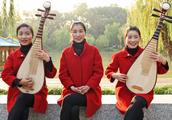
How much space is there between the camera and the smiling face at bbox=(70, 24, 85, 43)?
3.63m

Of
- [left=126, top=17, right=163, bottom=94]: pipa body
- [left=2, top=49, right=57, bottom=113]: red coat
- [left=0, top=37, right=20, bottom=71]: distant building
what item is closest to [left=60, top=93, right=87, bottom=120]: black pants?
[left=2, top=49, right=57, bottom=113]: red coat

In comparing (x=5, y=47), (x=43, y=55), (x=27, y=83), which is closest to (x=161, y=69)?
(x=43, y=55)

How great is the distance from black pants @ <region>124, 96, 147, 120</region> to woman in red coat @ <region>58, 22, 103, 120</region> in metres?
0.38

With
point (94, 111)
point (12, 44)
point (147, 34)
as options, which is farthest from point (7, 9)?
point (12, 44)

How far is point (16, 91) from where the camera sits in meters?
3.61

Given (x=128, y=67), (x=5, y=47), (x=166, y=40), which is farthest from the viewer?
(x=5, y=47)

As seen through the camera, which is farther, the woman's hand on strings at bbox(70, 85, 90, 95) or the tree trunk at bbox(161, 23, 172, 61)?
the tree trunk at bbox(161, 23, 172, 61)

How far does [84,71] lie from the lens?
11.9 ft

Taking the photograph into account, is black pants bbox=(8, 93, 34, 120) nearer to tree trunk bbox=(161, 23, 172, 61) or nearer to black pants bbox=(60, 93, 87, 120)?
black pants bbox=(60, 93, 87, 120)

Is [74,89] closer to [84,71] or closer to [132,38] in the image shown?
[84,71]

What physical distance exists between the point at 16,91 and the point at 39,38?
1.79ft

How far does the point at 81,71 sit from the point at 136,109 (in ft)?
2.10

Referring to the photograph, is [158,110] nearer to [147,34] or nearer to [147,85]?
[147,85]

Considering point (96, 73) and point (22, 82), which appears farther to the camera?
point (96, 73)
